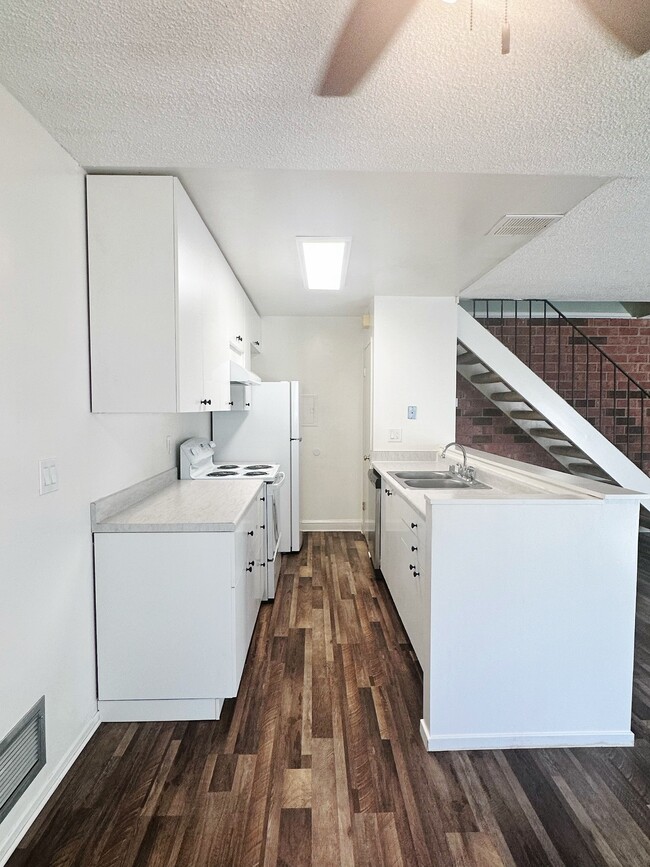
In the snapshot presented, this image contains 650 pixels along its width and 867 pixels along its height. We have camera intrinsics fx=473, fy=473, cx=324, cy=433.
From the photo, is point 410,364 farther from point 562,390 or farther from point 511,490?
point 562,390

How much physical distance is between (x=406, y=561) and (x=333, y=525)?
2582 millimetres

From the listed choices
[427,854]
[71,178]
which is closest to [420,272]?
[71,178]

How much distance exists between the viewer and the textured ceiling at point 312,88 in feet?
3.81

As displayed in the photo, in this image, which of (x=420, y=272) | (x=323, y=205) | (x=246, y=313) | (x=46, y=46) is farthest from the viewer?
(x=246, y=313)

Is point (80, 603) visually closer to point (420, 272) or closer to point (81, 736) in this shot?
point (81, 736)

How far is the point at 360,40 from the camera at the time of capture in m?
1.24

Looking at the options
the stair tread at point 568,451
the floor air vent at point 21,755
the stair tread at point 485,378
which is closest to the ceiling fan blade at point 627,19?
the floor air vent at point 21,755

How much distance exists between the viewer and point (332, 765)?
1820mm

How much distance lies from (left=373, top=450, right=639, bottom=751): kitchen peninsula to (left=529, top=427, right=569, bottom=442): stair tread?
2610 millimetres

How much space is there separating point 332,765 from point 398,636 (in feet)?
3.56

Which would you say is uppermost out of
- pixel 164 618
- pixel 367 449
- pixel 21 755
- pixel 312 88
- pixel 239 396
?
pixel 312 88

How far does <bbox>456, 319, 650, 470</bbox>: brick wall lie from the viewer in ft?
17.3

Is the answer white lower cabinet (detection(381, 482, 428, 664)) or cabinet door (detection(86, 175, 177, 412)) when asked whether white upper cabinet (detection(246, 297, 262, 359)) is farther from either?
cabinet door (detection(86, 175, 177, 412))

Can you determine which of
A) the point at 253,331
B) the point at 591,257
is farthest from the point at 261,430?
the point at 591,257
